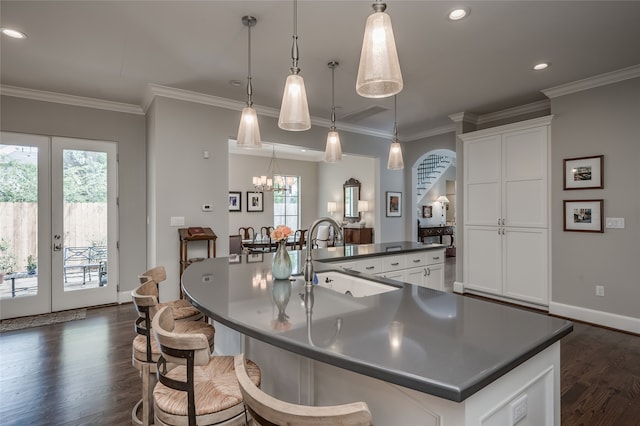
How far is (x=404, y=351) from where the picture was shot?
1018mm

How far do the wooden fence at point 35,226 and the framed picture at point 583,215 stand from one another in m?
6.31

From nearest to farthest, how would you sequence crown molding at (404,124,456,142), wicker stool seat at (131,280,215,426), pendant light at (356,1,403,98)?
pendant light at (356,1,403,98)
wicker stool seat at (131,280,215,426)
crown molding at (404,124,456,142)

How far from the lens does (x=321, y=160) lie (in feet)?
33.1

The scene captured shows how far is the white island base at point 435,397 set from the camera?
0.94 m

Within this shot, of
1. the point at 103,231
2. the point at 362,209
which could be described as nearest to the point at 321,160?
the point at 362,209

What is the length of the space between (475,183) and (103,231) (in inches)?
223

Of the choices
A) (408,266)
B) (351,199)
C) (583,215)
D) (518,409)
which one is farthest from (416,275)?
(351,199)

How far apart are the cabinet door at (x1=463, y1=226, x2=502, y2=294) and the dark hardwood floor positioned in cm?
119

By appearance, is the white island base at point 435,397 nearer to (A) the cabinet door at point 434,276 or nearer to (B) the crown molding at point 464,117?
(A) the cabinet door at point 434,276

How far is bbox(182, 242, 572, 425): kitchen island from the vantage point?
3.01 ft

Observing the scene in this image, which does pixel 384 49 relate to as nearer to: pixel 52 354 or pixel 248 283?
pixel 248 283

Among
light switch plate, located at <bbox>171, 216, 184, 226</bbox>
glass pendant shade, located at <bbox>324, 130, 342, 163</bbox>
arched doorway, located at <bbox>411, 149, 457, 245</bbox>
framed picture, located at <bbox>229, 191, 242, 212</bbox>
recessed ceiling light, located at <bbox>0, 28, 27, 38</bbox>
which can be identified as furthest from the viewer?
arched doorway, located at <bbox>411, 149, 457, 245</bbox>

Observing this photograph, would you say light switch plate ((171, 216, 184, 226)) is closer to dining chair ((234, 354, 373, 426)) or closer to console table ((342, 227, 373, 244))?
dining chair ((234, 354, 373, 426))

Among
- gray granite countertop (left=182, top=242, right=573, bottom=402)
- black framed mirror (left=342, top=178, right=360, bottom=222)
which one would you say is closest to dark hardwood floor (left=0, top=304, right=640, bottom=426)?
gray granite countertop (left=182, top=242, right=573, bottom=402)
